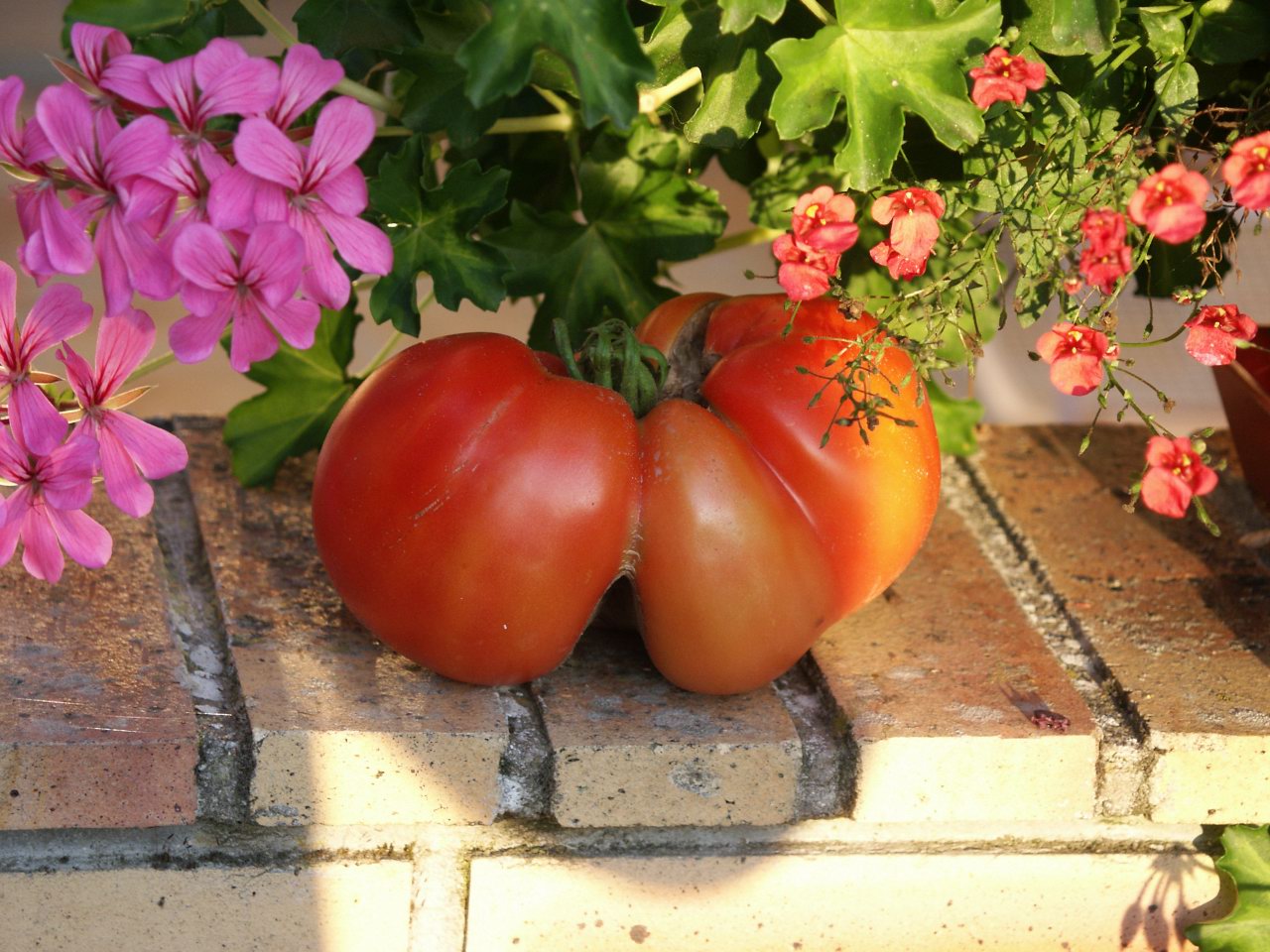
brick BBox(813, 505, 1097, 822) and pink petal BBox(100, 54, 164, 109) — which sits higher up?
pink petal BBox(100, 54, 164, 109)

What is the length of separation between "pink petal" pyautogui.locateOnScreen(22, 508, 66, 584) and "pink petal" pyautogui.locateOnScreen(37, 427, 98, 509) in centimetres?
2

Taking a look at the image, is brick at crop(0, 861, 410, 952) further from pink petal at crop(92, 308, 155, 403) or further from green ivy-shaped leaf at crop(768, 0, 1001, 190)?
green ivy-shaped leaf at crop(768, 0, 1001, 190)

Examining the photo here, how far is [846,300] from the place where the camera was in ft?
3.19

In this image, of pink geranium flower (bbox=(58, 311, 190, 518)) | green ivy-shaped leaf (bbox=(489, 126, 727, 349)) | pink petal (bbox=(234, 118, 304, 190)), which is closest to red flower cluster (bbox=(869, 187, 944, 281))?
green ivy-shaped leaf (bbox=(489, 126, 727, 349))

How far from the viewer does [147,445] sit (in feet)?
2.98

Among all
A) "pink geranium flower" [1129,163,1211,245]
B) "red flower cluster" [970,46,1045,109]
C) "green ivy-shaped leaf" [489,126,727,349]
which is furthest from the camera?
"green ivy-shaped leaf" [489,126,727,349]

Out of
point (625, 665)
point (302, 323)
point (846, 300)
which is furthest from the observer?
point (625, 665)

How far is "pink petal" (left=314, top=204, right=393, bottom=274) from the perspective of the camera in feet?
Answer: 2.86

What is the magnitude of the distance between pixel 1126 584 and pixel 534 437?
0.59 m

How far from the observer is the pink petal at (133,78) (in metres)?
0.84

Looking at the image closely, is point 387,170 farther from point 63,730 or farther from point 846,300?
point 63,730

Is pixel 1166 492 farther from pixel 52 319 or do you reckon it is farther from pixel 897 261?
pixel 52 319

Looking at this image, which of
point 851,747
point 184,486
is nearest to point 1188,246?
point 851,747

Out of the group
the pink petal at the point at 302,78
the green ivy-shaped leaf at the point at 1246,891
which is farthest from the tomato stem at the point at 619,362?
the green ivy-shaped leaf at the point at 1246,891
